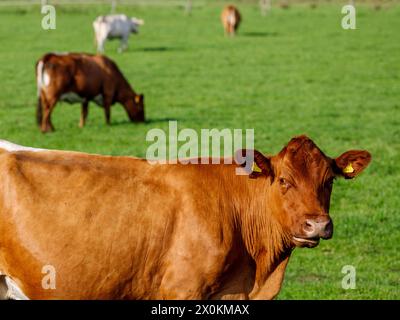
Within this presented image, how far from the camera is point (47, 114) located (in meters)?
15.8

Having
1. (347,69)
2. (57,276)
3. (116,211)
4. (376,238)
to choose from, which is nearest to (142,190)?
(116,211)

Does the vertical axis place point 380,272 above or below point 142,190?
below

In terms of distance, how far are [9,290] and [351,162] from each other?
2432mm

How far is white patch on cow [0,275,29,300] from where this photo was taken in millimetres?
5258

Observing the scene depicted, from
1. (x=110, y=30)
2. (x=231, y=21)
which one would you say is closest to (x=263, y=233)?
(x=110, y=30)

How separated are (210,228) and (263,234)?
46cm

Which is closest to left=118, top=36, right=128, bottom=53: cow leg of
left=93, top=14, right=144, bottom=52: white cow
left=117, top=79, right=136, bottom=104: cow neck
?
left=93, top=14, right=144, bottom=52: white cow

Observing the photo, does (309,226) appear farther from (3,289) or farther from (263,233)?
(3,289)

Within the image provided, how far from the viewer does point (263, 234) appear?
5543 millimetres

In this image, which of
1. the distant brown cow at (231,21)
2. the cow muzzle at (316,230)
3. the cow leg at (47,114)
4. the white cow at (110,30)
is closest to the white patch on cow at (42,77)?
the cow leg at (47,114)

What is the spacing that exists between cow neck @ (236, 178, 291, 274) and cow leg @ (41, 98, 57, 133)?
10.5 m

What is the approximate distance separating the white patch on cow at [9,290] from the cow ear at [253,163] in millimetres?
1642

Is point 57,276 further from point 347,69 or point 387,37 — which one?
point 387,37

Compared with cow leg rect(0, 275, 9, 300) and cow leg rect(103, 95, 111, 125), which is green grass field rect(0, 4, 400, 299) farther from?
cow leg rect(0, 275, 9, 300)
